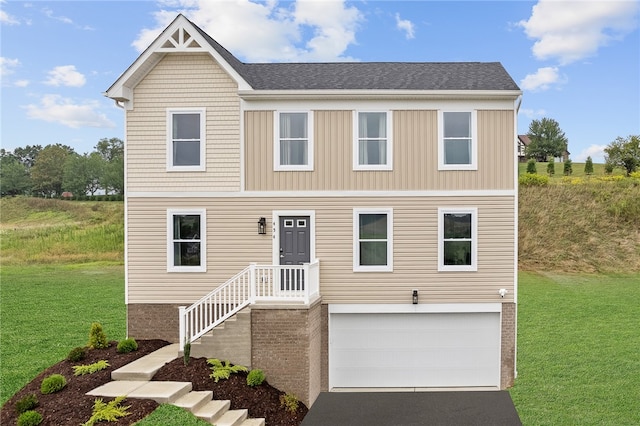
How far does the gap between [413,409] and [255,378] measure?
392 centimetres

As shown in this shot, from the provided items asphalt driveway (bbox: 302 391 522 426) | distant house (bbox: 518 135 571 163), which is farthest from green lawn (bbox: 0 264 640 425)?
distant house (bbox: 518 135 571 163)

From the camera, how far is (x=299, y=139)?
14.2 metres

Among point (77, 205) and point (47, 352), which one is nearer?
point (47, 352)

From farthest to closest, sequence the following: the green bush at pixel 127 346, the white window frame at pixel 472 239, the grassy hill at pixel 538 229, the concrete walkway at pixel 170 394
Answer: the grassy hill at pixel 538 229 < the white window frame at pixel 472 239 < the green bush at pixel 127 346 < the concrete walkway at pixel 170 394

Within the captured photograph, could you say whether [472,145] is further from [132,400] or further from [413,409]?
[132,400]

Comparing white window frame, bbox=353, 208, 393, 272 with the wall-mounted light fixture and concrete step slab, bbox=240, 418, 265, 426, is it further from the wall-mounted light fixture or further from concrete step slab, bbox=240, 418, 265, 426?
concrete step slab, bbox=240, 418, 265, 426

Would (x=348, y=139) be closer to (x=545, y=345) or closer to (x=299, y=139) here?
(x=299, y=139)

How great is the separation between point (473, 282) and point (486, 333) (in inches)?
57.7

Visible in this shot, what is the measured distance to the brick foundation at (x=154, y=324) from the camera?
46.5ft

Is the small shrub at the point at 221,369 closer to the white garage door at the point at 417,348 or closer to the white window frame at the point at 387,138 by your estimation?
the white garage door at the point at 417,348

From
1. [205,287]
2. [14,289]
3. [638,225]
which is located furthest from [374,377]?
[638,225]

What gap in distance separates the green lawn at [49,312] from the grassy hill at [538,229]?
9.25 ft

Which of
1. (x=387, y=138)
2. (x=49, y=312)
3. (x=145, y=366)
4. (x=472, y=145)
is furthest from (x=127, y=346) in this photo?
(x=472, y=145)

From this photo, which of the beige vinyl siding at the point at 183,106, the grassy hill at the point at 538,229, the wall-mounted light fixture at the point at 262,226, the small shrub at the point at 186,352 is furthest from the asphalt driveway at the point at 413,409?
the grassy hill at the point at 538,229
